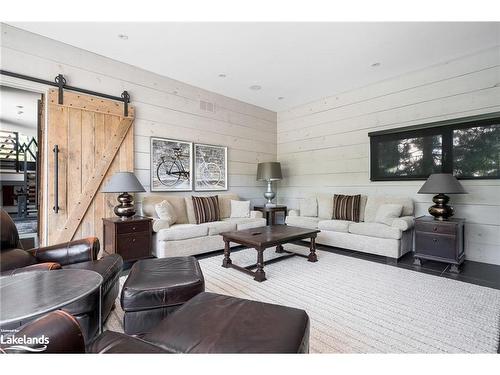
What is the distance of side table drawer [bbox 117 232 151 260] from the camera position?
9.89 ft

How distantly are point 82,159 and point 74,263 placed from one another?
1.78m

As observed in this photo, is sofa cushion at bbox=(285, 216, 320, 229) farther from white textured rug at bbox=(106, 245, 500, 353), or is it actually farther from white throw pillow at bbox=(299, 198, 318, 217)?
white textured rug at bbox=(106, 245, 500, 353)

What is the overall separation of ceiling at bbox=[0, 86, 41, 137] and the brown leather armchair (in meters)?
2.80

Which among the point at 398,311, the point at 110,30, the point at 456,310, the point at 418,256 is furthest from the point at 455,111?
the point at 110,30

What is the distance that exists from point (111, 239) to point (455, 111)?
194 inches

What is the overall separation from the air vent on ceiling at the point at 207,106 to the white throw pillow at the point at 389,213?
339cm

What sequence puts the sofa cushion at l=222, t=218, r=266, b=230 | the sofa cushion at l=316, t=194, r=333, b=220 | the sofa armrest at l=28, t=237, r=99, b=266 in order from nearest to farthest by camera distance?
1. the sofa armrest at l=28, t=237, r=99, b=266
2. the sofa cushion at l=222, t=218, r=266, b=230
3. the sofa cushion at l=316, t=194, r=333, b=220

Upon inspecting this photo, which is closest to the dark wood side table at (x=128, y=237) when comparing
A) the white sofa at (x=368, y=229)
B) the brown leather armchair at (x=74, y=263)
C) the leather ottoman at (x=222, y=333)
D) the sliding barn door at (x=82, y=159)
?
the sliding barn door at (x=82, y=159)

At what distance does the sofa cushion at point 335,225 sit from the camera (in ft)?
12.5

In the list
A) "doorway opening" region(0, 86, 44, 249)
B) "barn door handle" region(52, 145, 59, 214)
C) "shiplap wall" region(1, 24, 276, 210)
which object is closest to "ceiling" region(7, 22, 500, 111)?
"shiplap wall" region(1, 24, 276, 210)

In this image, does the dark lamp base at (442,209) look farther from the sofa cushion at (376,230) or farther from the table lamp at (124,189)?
the table lamp at (124,189)

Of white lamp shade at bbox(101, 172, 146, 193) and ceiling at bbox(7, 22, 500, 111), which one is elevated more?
ceiling at bbox(7, 22, 500, 111)

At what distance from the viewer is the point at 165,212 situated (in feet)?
11.4
